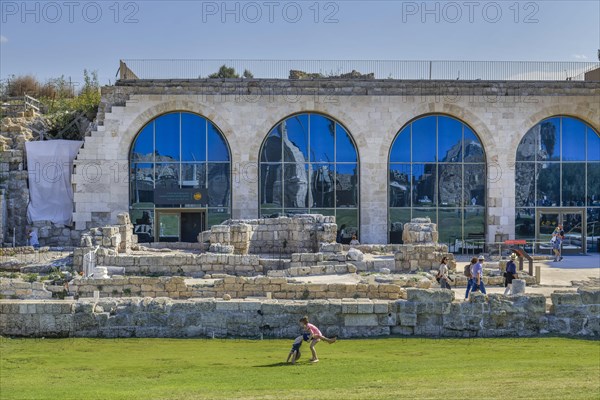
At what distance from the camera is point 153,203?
37.1m

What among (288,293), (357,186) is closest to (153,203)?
(357,186)

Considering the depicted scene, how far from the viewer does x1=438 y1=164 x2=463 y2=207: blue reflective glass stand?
3762 centimetres

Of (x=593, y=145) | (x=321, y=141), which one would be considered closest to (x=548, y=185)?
(x=593, y=145)

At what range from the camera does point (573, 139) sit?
38.1m

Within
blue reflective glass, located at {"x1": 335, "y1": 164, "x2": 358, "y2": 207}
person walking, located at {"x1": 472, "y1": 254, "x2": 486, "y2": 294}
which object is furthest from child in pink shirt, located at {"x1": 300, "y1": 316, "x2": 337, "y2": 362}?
blue reflective glass, located at {"x1": 335, "y1": 164, "x2": 358, "y2": 207}

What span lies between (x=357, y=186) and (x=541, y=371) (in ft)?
79.7

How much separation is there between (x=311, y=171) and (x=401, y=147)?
4779 millimetres

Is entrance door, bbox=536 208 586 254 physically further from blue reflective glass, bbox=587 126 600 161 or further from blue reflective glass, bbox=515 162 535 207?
blue reflective glass, bbox=587 126 600 161

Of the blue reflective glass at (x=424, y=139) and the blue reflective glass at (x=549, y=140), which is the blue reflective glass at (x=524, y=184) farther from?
the blue reflective glass at (x=424, y=139)

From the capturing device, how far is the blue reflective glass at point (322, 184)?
3744 centimetres

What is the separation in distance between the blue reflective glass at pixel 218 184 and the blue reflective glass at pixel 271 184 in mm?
1796

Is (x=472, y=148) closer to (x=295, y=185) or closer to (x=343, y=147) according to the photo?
(x=343, y=147)

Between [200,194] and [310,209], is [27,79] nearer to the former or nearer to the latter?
[200,194]

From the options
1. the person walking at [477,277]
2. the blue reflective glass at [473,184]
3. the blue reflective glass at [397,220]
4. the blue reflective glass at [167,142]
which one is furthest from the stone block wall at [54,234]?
the person walking at [477,277]
